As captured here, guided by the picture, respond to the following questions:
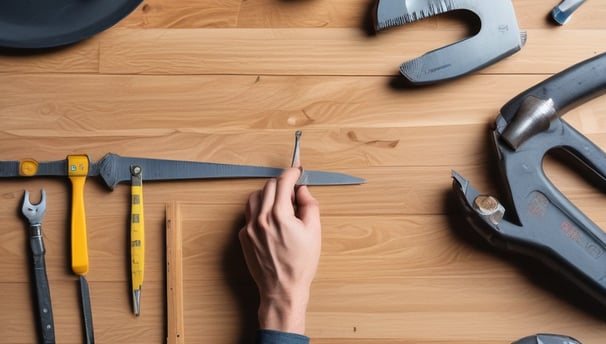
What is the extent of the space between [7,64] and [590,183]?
2.97 ft

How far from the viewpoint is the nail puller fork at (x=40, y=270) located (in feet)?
3.02

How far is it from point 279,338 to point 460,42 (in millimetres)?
506

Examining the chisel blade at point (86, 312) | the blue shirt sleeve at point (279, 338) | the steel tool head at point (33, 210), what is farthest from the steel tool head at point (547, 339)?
the steel tool head at point (33, 210)

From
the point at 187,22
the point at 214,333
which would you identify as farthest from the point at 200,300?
the point at 187,22

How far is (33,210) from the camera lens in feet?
3.12

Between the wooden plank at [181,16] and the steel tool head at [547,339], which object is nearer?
the steel tool head at [547,339]

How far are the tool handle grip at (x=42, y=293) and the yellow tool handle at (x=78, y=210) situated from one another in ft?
0.15

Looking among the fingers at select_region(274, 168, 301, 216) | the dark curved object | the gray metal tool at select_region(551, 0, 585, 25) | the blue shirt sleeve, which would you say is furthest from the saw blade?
the blue shirt sleeve

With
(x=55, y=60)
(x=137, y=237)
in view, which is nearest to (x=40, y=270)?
(x=137, y=237)

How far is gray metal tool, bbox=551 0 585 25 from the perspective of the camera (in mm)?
982

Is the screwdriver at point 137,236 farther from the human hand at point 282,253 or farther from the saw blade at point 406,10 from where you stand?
the saw blade at point 406,10

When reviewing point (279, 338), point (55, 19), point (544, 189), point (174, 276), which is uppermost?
point (55, 19)

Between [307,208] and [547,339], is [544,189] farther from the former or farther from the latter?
[307,208]

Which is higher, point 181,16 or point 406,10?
point 181,16
